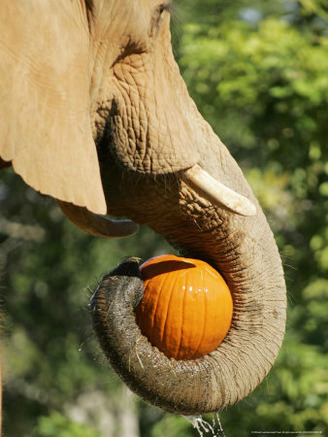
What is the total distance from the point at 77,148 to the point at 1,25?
0.91ft

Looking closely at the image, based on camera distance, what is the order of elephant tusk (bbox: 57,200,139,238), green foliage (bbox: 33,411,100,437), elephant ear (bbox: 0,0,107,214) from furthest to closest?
1. green foliage (bbox: 33,411,100,437)
2. elephant tusk (bbox: 57,200,139,238)
3. elephant ear (bbox: 0,0,107,214)

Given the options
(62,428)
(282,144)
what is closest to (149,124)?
(282,144)

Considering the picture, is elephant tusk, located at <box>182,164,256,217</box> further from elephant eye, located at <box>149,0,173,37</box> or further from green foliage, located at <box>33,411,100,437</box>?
green foliage, located at <box>33,411,100,437</box>

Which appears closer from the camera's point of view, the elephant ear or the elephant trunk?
the elephant ear

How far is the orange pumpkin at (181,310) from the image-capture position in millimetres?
1989

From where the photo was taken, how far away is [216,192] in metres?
1.93

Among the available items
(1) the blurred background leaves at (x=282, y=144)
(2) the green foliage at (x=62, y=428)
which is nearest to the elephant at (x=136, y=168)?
(1) the blurred background leaves at (x=282, y=144)

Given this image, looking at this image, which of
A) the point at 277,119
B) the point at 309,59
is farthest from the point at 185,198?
the point at 277,119

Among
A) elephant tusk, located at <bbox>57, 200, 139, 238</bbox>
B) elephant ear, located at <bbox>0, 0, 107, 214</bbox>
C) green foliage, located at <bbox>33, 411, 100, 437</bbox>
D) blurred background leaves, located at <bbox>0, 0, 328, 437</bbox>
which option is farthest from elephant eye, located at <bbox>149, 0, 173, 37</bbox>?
green foliage, located at <bbox>33, 411, 100, 437</bbox>

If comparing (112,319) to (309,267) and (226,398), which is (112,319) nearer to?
(226,398)

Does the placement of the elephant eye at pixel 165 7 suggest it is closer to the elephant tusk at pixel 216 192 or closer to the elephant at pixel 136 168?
the elephant at pixel 136 168

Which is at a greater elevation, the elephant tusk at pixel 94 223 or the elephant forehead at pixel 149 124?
the elephant forehead at pixel 149 124

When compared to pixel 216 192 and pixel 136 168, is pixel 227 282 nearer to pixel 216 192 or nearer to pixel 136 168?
pixel 216 192

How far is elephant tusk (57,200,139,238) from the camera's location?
212 cm
